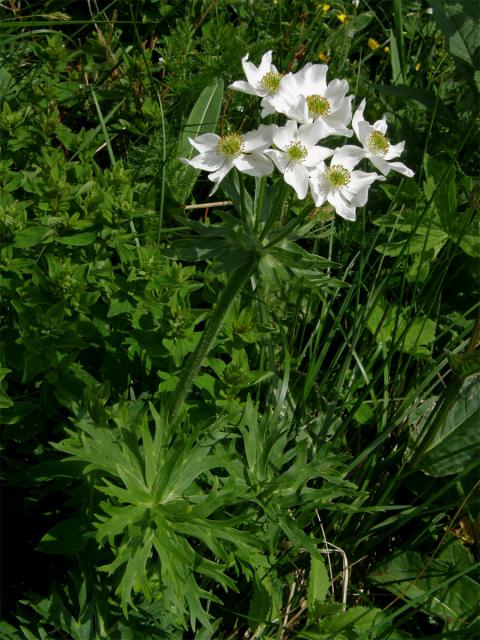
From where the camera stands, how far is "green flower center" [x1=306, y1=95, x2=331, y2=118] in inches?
73.2

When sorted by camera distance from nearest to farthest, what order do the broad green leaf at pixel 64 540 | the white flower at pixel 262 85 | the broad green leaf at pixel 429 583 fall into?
the white flower at pixel 262 85 → the broad green leaf at pixel 64 540 → the broad green leaf at pixel 429 583

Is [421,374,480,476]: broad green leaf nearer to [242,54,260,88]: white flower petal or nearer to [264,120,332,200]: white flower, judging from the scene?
[264,120,332,200]: white flower

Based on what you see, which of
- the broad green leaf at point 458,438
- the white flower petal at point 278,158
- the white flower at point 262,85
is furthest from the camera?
the broad green leaf at point 458,438

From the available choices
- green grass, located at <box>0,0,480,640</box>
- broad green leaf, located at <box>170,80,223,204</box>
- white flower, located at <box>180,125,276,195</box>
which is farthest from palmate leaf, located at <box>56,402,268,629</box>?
broad green leaf, located at <box>170,80,223,204</box>

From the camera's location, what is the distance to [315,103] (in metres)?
1.86

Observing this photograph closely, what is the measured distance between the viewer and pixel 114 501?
208 cm

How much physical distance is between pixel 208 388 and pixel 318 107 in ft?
2.95

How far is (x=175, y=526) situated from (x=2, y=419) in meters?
0.59

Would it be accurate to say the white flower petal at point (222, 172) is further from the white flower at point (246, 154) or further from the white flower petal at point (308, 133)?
the white flower petal at point (308, 133)

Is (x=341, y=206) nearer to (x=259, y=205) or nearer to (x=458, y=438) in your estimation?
(x=259, y=205)

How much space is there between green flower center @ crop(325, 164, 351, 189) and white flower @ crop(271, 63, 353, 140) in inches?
3.4

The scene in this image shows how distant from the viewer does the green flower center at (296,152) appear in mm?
1771

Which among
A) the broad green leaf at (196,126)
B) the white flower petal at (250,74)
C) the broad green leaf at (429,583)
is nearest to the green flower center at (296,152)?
the white flower petal at (250,74)

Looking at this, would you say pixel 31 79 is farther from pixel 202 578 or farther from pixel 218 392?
pixel 202 578
